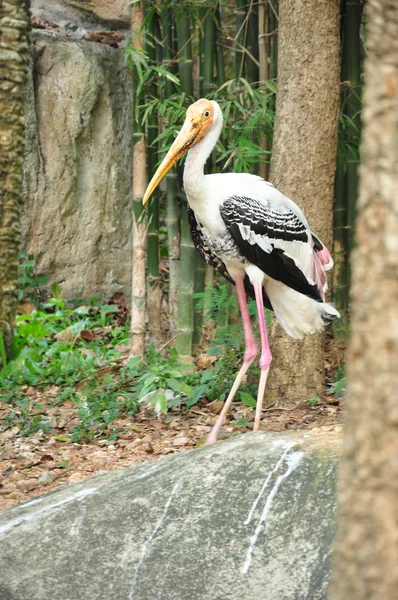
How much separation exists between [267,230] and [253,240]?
8 cm

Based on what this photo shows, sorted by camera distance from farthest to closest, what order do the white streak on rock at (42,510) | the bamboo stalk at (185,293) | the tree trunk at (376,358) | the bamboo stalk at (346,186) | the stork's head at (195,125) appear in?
the bamboo stalk at (185,293)
the bamboo stalk at (346,186)
the stork's head at (195,125)
the white streak on rock at (42,510)
the tree trunk at (376,358)

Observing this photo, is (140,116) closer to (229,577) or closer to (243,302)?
(243,302)

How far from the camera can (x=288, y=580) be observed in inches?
108

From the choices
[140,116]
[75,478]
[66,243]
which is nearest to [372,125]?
[75,478]

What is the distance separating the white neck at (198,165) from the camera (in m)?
4.39

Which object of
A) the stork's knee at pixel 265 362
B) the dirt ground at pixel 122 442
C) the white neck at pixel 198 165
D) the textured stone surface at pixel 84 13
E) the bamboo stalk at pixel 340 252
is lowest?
the dirt ground at pixel 122 442

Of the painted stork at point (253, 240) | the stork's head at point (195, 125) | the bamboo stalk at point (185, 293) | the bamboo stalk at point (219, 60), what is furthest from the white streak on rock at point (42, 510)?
the bamboo stalk at point (219, 60)

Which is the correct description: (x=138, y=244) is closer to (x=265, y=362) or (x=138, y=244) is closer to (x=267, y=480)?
(x=265, y=362)

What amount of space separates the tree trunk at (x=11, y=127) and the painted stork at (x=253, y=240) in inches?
36.7

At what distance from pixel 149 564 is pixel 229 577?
26cm

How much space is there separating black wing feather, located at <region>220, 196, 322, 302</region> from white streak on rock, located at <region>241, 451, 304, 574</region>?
1.54 m

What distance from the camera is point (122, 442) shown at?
4.66 m

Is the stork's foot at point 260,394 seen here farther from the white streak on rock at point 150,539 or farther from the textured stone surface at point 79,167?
the textured stone surface at point 79,167

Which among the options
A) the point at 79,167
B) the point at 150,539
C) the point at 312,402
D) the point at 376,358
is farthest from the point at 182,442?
the point at 376,358
